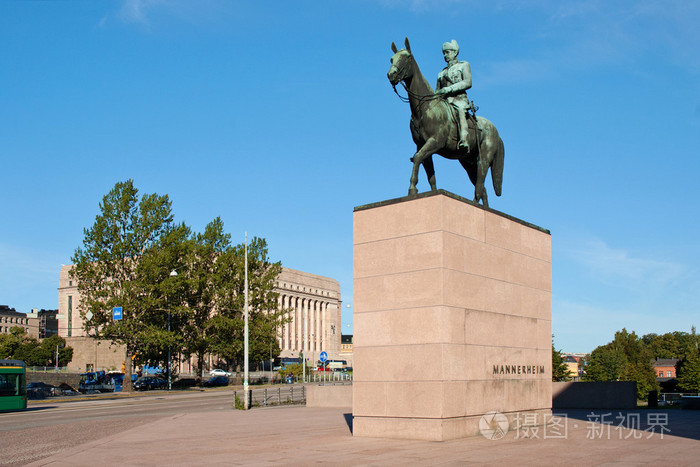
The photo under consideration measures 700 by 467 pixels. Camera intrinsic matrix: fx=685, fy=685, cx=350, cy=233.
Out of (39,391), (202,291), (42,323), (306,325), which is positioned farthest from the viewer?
(42,323)

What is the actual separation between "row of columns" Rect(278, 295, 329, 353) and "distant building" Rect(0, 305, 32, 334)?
8504 centimetres

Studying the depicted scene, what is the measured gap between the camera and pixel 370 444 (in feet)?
52.5

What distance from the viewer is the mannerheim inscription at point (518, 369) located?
18611 millimetres

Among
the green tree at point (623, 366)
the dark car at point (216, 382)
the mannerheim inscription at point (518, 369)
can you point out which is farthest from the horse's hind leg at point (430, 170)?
the green tree at point (623, 366)

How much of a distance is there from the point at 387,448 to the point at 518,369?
19.9 ft

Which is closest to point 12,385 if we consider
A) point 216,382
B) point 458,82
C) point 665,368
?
point 458,82

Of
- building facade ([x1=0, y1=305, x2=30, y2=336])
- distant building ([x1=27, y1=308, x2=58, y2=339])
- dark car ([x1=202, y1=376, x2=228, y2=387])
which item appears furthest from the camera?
building facade ([x1=0, y1=305, x2=30, y2=336])

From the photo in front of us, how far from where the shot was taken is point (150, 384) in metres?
71.9

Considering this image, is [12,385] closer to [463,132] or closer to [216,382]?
[463,132]

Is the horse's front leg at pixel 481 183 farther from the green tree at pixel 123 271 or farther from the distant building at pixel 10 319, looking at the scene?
the distant building at pixel 10 319

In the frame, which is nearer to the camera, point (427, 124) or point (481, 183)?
point (427, 124)

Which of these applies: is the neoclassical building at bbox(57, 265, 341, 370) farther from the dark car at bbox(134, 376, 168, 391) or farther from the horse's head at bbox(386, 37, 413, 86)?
the horse's head at bbox(386, 37, 413, 86)

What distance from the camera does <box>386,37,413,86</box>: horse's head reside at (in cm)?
1806

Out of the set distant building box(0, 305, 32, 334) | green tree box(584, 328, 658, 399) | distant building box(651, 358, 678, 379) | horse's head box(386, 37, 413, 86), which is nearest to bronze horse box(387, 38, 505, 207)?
horse's head box(386, 37, 413, 86)
